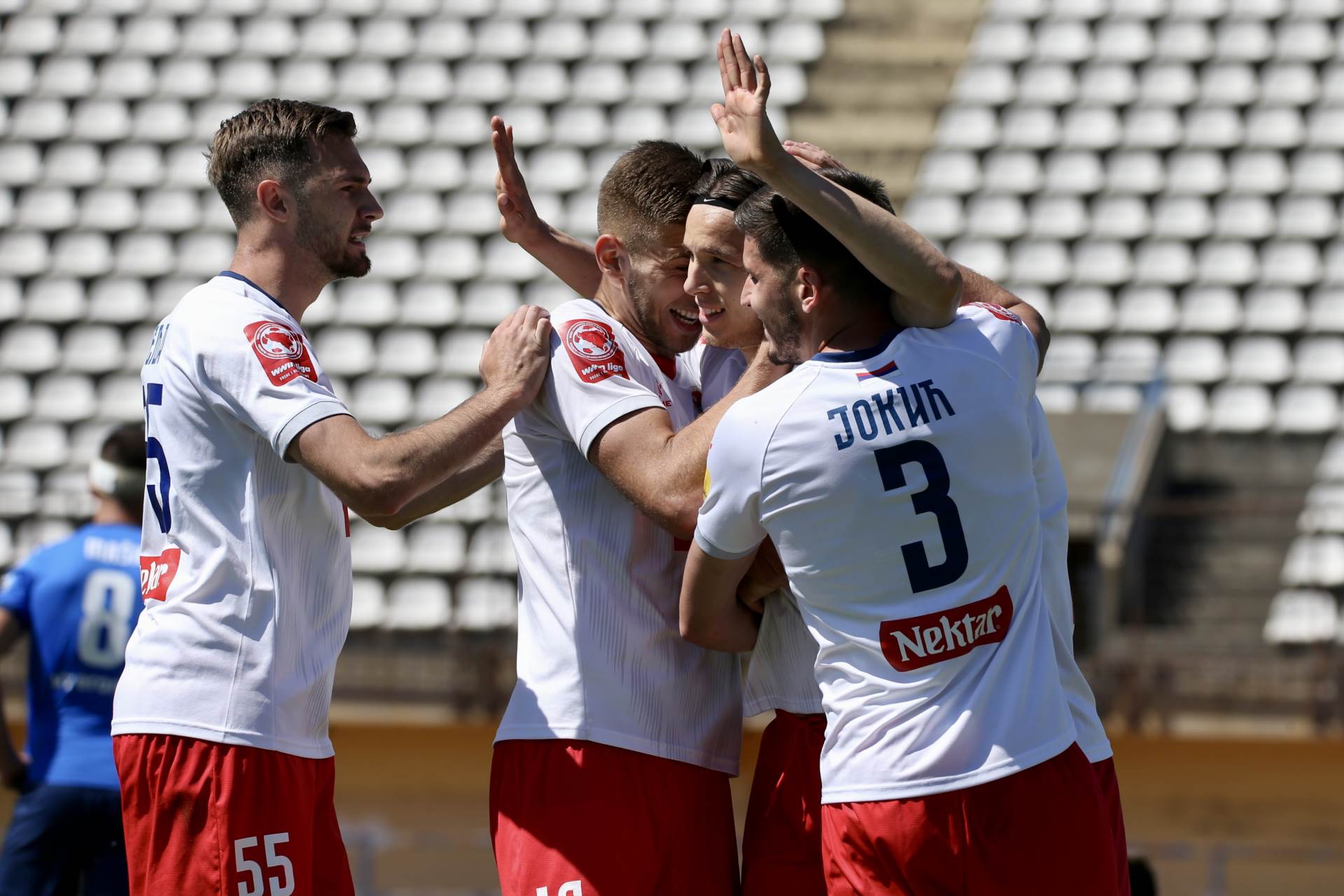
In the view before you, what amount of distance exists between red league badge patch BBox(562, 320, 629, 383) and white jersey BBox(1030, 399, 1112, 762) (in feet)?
2.46

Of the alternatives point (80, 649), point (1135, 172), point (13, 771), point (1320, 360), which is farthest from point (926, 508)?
point (1135, 172)

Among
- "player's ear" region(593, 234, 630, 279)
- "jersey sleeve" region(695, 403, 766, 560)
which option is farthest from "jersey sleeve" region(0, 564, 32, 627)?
"jersey sleeve" region(695, 403, 766, 560)

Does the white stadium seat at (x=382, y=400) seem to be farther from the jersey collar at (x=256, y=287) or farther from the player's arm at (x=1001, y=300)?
the player's arm at (x=1001, y=300)

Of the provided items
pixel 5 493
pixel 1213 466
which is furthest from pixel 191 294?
pixel 1213 466

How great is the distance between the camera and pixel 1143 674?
7723 millimetres

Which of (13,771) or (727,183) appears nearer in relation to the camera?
(727,183)

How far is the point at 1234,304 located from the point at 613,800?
977 centimetres

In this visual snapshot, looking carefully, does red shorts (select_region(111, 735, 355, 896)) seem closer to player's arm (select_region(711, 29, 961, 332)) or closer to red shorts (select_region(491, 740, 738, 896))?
red shorts (select_region(491, 740, 738, 896))

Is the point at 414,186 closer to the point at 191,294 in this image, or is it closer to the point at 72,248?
the point at 72,248

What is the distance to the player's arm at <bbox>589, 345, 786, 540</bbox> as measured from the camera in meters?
2.56

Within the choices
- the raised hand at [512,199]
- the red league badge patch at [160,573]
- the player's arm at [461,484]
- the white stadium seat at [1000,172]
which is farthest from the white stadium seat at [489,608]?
the red league badge patch at [160,573]

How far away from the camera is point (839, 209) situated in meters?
2.29

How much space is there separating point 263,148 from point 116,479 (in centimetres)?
202

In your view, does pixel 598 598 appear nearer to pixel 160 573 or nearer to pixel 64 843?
pixel 160 573
